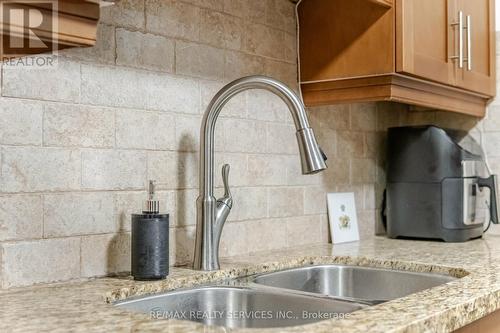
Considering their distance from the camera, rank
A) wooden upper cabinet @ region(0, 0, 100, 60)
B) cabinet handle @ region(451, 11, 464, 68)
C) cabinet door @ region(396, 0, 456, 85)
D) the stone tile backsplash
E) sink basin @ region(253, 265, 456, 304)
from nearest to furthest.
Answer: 1. wooden upper cabinet @ region(0, 0, 100, 60)
2. the stone tile backsplash
3. sink basin @ region(253, 265, 456, 304)
4. cabinet door @ region(396, 0, 456, 85)
5. cabinet handle @ region(451, 11, 464, 68)

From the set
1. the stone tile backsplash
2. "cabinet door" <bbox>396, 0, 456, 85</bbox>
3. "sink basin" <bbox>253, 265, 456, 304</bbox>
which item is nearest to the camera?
the stone tile backsplash

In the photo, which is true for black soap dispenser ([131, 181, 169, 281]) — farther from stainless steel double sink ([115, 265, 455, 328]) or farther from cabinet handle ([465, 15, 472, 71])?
cabinet handle ([465, 15, 472, 71])

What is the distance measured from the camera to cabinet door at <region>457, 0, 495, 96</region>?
7.03 feet

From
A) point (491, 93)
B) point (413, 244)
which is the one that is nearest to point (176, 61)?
point (413, 244)

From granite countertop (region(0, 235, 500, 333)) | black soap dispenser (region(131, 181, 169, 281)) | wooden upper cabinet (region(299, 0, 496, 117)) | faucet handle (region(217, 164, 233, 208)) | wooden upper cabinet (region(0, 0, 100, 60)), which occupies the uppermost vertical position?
wooden upper cabinet (region(299, 0, 496, 117))

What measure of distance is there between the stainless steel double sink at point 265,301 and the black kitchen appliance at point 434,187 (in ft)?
1.84

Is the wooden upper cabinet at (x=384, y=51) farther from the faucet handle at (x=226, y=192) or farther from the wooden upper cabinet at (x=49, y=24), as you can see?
the wooden upper cabinet at (x=49, y=24)

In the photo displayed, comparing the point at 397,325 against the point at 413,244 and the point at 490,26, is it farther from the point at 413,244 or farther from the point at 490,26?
the point at 490,26

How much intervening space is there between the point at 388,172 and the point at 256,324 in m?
1.10

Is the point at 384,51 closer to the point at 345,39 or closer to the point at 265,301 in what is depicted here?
the point at 345,39

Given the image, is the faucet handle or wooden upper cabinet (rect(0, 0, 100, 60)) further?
the faucet handle

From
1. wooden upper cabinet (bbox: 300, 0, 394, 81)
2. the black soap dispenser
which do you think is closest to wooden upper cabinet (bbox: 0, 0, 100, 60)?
the black soap dispenser

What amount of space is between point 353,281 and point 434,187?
1.98 feet

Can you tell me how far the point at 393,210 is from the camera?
2.28 meters
